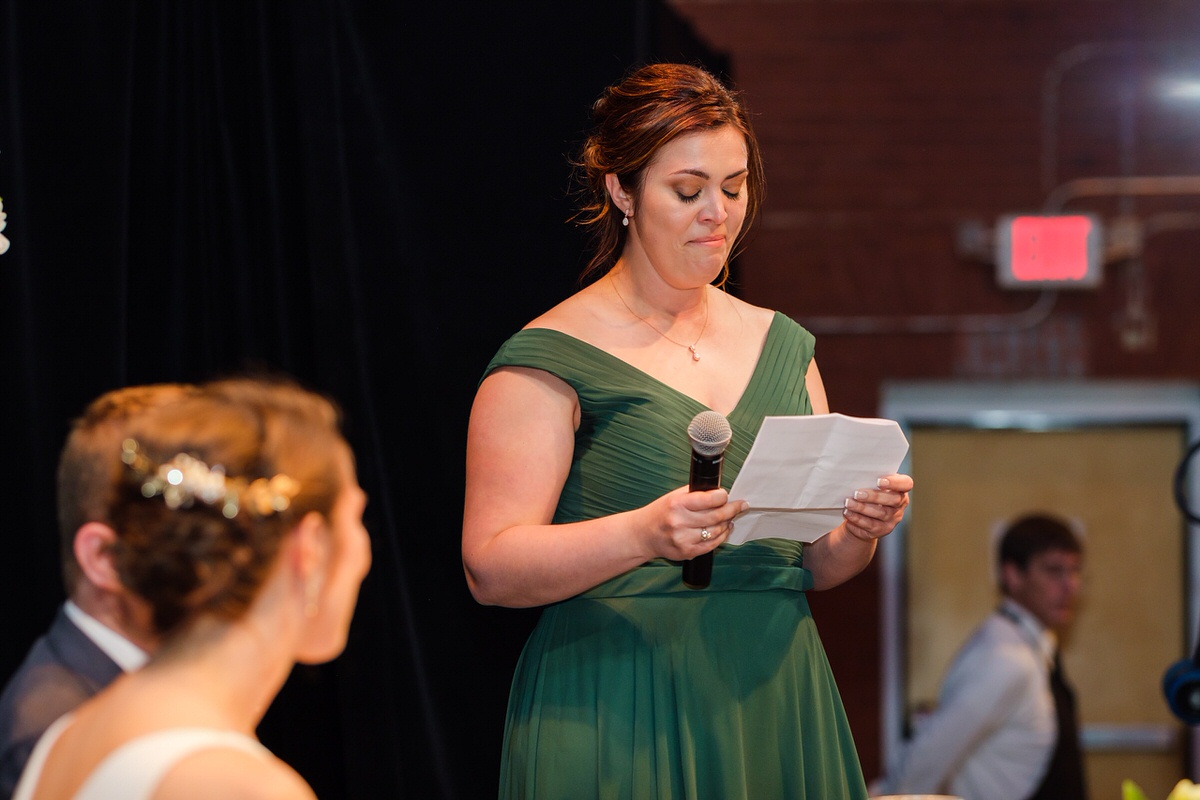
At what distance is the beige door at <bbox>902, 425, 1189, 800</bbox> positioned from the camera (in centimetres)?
526

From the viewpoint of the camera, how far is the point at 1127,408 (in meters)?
5.21

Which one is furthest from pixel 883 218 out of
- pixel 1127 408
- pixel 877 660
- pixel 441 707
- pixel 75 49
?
pixel 75 49

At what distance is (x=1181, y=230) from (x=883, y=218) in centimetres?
113

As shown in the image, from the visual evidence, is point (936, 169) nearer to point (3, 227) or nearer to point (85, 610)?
point (3, 227)

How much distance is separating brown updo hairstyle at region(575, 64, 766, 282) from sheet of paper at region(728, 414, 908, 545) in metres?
0.47

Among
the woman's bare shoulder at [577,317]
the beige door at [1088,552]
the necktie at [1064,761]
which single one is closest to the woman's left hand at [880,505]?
the woman's bare shoulder at [577,317]

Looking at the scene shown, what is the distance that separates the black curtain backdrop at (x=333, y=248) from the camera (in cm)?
213

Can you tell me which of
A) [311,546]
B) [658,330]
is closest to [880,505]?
[658,330]

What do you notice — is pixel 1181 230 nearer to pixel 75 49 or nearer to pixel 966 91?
pixel 966 91

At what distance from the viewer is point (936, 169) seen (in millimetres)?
5031

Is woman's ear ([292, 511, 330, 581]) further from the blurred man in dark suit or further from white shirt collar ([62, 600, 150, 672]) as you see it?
white shirt collar ([62, 600, 150, 672])

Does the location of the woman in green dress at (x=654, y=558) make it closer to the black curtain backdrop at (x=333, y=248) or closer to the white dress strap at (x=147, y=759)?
the black curtain backdrop at (x=333, y=248)

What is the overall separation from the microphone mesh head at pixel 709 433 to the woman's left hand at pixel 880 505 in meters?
0.33

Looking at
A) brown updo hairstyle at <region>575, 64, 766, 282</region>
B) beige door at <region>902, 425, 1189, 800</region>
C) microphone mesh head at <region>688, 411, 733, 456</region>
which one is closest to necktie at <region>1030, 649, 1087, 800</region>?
beige door at <region>902, 425, 1189, 800</region>
